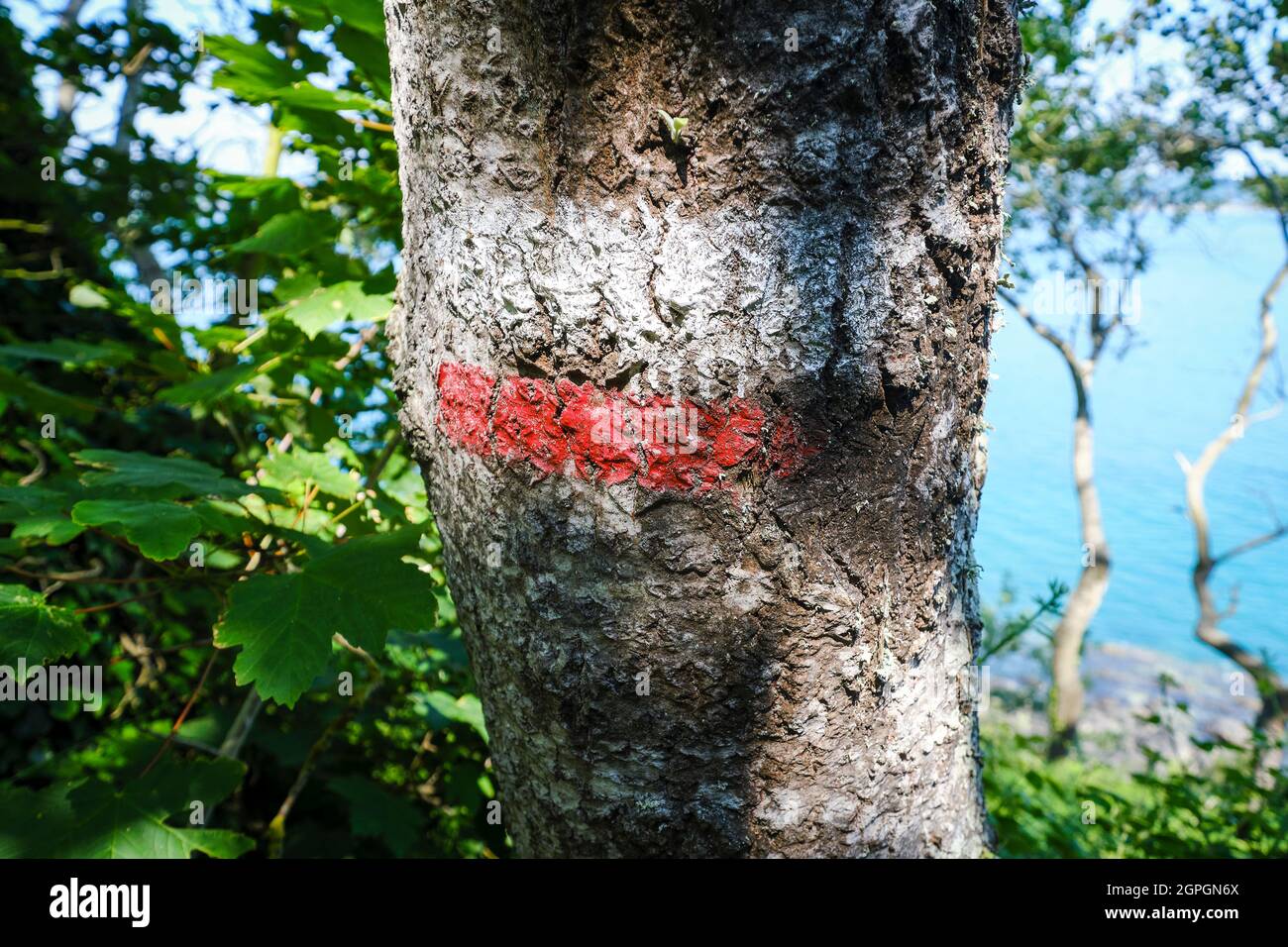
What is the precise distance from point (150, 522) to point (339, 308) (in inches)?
21.4

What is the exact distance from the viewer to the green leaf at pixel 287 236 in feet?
4.98

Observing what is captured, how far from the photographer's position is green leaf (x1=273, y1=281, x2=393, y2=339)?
1507 mm

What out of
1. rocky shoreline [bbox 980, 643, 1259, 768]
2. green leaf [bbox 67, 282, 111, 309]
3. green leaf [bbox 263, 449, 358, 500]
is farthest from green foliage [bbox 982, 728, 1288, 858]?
rocky shoreline [bbox 980, 643, 1259, 768]

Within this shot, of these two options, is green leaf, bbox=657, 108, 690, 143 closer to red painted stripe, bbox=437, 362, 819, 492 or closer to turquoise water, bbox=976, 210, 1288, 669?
red painted stripe, bbox=437, 362, 819, 492

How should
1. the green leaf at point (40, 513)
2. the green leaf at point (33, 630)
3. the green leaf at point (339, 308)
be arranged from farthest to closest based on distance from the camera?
the green leaf at point (339, 308), the green leaf at point (40, 513), the green leaf at point (33, 630)

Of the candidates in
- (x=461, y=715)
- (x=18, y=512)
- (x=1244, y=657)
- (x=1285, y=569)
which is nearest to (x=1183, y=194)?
(x=1244, y=657)

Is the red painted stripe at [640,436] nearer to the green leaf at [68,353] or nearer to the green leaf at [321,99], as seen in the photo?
the green leaf at [321,99]

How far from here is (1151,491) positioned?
15094mm

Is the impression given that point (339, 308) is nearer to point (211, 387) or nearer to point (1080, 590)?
point (211, 387)

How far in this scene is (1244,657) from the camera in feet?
24.1

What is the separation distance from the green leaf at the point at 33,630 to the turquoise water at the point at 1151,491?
797cm

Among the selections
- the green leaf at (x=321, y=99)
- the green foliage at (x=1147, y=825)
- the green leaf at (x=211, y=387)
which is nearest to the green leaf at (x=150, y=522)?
the green leaf at (x=211, y=387)

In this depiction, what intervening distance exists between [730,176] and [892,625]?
0.58 meters
